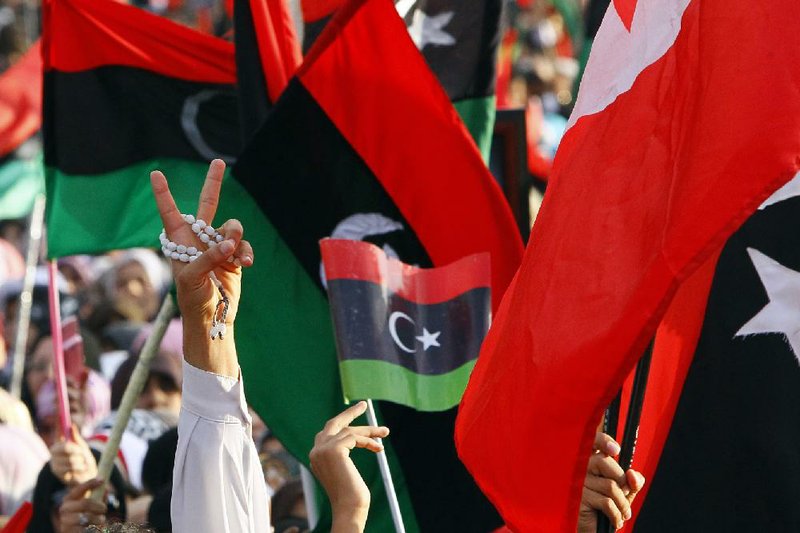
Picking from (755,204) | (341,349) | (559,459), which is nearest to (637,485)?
(559,459)

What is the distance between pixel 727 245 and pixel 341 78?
62.3 inches

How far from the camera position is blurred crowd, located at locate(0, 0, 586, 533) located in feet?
16.7

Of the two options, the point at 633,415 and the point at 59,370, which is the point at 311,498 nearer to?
the point at 59,370

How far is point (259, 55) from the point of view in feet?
17.3

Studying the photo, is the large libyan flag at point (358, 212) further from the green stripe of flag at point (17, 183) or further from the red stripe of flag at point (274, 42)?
the green stripe of flag at point (17, 183)

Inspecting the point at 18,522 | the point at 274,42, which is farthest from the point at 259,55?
the point at 18,522

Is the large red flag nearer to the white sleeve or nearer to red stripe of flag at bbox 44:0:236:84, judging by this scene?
the white sleeve

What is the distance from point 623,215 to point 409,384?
62.8 inches

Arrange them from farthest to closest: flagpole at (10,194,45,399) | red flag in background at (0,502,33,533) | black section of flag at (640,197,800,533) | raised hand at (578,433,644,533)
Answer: flagpole at (10,194,45,399) → red flag in background at (0,502,33,533) → black section of flag at (640,197,800,533) → raised hand at (578,433,644,533)

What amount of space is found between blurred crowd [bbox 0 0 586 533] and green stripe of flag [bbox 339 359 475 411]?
0.66m

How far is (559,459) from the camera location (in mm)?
2965

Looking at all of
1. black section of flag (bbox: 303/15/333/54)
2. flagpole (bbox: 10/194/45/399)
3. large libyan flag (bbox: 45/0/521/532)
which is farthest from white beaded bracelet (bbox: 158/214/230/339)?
flagpole (bbox: 10/194/45/399)

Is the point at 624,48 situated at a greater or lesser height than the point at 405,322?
greater

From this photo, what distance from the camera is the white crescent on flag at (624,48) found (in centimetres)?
310
